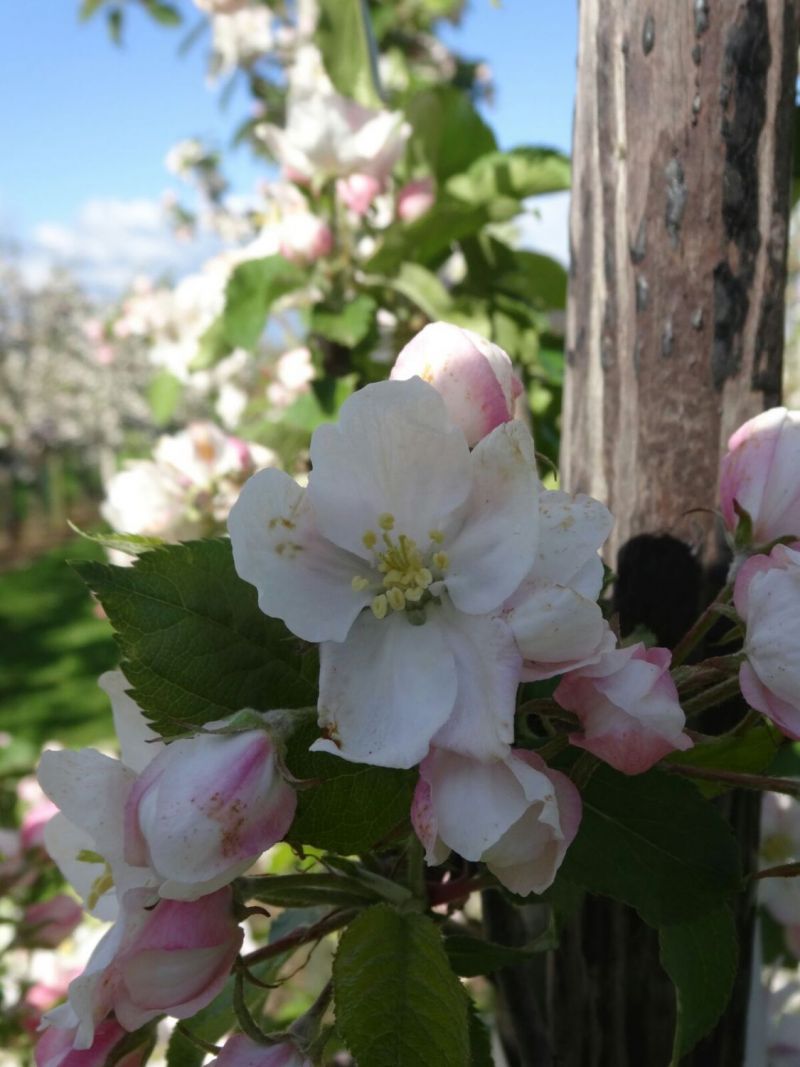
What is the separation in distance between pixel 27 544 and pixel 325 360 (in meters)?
13.6

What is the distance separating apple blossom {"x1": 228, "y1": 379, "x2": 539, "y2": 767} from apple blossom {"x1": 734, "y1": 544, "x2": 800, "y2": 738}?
14 centimetres

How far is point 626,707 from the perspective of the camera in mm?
513

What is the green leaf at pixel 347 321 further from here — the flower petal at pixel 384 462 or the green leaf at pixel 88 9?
the green leaf at pixel 88 9

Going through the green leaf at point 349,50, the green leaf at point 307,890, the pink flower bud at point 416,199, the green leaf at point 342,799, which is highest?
the green leaf at point 349,50

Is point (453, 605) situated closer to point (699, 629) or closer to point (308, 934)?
point (699, 629)

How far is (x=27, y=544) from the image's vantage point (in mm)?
14133

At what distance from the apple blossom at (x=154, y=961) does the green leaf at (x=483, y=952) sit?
A: 0.20 meters

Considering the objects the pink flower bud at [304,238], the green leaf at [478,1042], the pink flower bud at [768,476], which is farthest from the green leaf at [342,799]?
the pink flower bud at [304,238]

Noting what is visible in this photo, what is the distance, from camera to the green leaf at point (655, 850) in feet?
2.03

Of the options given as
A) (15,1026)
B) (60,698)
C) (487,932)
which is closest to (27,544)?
(60,698)

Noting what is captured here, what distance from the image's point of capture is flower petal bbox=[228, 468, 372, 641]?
0.55 m

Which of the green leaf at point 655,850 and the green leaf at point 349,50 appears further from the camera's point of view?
the green leaf at point 349,50

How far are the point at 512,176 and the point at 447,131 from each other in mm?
172

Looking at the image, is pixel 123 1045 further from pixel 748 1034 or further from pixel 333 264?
pixel 333 264
